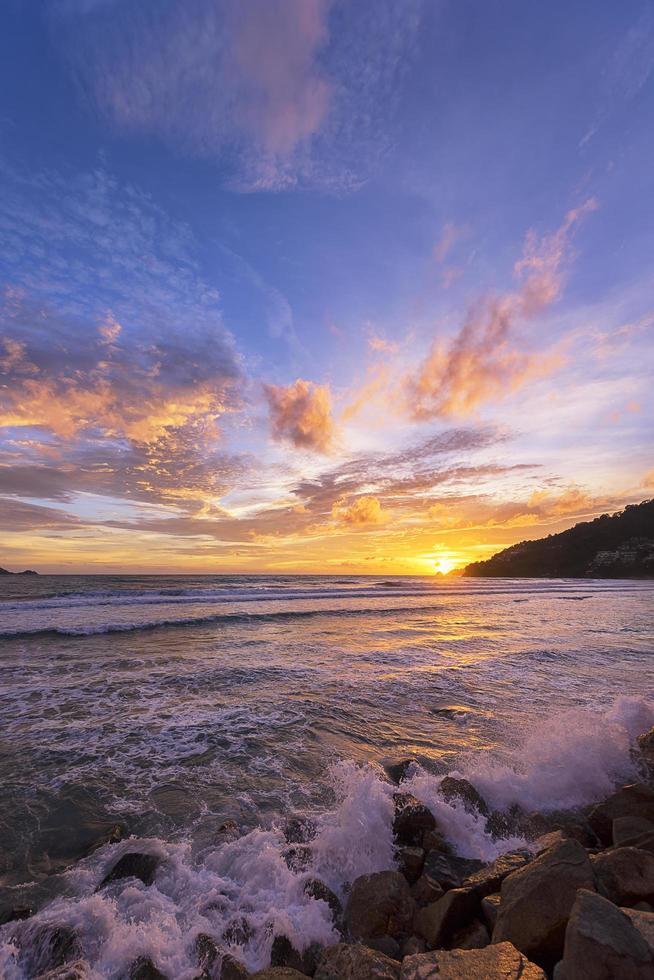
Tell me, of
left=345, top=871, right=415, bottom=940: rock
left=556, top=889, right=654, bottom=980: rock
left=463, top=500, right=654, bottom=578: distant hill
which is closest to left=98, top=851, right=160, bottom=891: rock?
left=345, top=871, right=415, bottom=940: rock

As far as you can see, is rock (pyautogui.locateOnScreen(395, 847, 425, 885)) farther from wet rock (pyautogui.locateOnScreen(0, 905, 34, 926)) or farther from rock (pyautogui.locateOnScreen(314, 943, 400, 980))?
wet rock (pyautogui.locateOnScreen(0, 905, 34, 926))

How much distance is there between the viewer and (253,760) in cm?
843

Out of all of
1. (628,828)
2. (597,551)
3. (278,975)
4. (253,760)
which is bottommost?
(253,760)

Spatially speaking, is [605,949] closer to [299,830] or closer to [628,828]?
[628,828]

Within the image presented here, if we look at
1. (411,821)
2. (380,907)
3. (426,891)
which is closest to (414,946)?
(380,907)

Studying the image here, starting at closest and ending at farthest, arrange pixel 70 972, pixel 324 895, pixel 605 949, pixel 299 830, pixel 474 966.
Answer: pixel 605 949 → pixel 474 966 → pixel 70 972 → pixel 324 895 → pixel 299 830

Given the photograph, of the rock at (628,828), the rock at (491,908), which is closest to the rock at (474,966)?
the rock at (491,908)

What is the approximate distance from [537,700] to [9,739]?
13.4 m

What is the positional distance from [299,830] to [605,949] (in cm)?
428

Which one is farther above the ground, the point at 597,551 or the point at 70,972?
the point at 597,551

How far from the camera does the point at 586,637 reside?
70.7 ft

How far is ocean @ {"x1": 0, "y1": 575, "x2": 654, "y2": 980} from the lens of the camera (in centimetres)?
469

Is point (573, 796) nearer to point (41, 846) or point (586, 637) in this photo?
point (41, 846)

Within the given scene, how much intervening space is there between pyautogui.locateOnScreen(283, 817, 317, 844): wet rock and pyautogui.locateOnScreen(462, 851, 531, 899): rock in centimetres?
223
